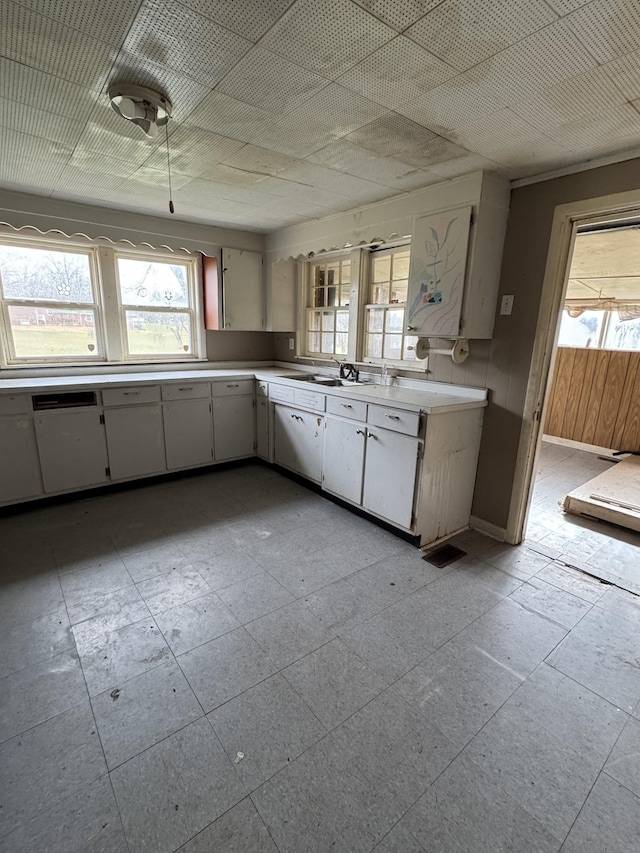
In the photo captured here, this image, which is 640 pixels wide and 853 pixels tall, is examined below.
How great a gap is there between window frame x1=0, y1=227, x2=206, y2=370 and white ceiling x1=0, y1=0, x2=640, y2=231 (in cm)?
81

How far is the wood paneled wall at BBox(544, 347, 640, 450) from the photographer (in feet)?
15.5

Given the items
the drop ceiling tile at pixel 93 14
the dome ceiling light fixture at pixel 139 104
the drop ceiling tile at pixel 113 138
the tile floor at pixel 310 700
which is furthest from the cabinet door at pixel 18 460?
the drop ceiling tile at pixel 93 14

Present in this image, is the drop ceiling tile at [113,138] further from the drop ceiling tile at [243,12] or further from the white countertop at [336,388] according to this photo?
the white countertop at [336,388]

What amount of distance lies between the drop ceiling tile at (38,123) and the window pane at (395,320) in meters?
2.45

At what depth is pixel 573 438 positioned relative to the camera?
5.22 metres

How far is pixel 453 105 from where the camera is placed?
1.78m

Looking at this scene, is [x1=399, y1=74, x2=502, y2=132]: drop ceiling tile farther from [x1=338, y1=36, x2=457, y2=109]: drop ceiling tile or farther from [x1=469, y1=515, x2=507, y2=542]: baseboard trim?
[x1=469, y1=515, x2=507, y2=542]: baseboard trim

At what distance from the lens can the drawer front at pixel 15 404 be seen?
2857 millimetres

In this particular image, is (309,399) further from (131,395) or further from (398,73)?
(398,73)

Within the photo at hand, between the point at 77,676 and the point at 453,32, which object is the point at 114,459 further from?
the point at 453,32

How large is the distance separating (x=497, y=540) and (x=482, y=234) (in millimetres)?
2068

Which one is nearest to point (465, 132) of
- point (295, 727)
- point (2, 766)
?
point (295, 727)

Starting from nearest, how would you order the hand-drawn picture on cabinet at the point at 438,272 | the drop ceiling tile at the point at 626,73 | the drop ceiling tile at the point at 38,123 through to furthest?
the drop ceiling tile at the point at 626,73 → the drop ceiling tile at the point at 38,123 → the hand-drawn picture on cabinet at the point at 438,272

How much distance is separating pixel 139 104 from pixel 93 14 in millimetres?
485
